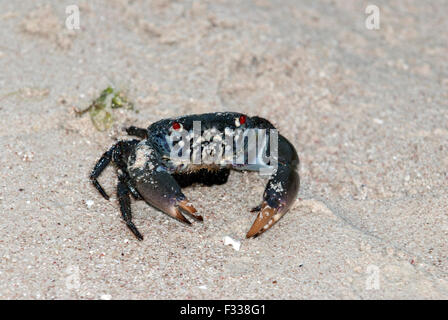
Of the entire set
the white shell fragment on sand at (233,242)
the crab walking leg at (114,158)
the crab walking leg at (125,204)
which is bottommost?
the white shell fragment on sand at (233,242)

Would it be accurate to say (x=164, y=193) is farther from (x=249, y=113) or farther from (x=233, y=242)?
(x=249, y=113)

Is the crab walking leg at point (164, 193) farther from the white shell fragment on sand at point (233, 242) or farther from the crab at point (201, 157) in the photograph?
the white shell fragment on sand at point (233, 242)

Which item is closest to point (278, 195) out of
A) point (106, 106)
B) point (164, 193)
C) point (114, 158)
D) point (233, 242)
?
point (233, 242)

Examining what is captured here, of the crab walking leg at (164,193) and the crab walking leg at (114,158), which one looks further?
the crab walking leg at (114,158)

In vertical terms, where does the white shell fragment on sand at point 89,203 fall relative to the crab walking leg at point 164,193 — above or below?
below

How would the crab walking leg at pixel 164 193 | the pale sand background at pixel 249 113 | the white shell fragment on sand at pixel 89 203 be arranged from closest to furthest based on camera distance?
the pale sand background at pixel 249 113
the crab walking leg at pixel 164 193
the white shell fragment on sand at pixel 89 203

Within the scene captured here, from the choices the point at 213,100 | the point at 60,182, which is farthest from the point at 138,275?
the point at 213,100

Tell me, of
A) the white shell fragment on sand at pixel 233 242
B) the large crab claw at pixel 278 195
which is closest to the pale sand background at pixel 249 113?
the white shell fragment on sand at pixel 233 242

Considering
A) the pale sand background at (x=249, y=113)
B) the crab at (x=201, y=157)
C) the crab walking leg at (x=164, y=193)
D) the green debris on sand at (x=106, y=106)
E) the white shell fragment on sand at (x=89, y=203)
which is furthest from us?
the green debris on sand at (x=106, y=106)
